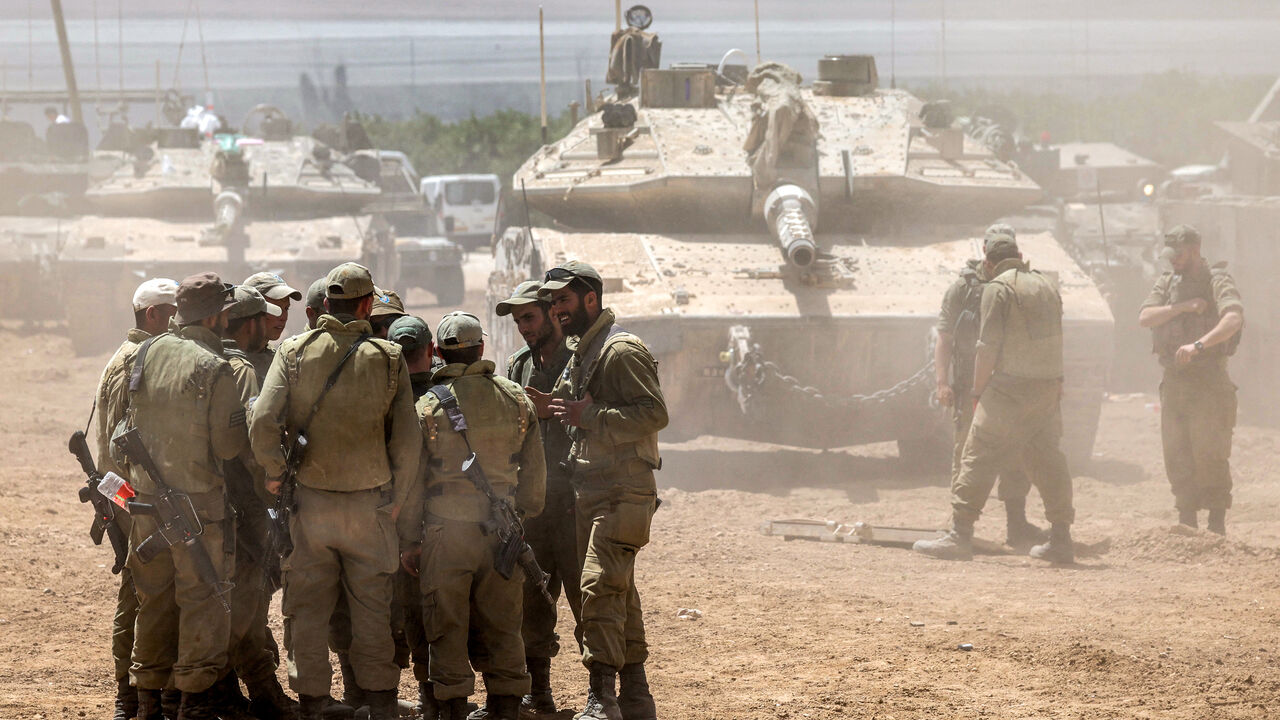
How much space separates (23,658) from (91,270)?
10.1 metres

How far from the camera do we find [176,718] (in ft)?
15.4

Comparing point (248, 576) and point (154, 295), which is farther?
point (154, 295)

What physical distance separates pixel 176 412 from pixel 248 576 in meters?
0.67

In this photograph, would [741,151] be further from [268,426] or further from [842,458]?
[268,426]

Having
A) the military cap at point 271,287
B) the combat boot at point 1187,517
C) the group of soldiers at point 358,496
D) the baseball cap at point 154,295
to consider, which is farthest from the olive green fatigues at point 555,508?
the combat boot at point 1187,517

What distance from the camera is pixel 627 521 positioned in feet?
16.2

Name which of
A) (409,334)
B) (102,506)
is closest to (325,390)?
(409,334)

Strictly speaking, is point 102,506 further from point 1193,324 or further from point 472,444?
point 1193,324

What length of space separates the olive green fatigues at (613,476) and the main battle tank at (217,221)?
10736 millimetres

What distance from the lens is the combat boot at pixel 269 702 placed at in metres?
4.97

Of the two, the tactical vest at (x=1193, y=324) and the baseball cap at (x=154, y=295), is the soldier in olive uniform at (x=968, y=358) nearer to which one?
the tactical vest at (x=1193, y=324)

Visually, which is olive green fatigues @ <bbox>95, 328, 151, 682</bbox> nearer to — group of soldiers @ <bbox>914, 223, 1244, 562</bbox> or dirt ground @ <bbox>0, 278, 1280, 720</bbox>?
dirt ground @ <bbox>0, 278, 1280, 720</bbox>

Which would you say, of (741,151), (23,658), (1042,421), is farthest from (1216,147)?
(23,658)

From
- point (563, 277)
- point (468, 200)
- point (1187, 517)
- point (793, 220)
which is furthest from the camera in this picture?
point (468, 200)
